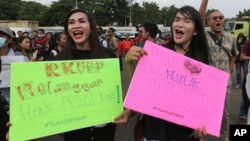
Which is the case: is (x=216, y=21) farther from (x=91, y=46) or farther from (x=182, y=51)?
(x=91, y=46)

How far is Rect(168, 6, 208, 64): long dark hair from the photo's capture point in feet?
6.96

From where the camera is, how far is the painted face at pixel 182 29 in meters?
2.09

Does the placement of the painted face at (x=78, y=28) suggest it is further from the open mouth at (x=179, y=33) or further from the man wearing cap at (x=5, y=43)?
the man wearing cap at (x=5, y=43)

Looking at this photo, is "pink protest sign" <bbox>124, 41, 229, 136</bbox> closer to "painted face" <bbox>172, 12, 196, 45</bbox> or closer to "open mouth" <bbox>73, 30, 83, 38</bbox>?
"painted face" <bbox>172, 12, 196, 45</bbox>

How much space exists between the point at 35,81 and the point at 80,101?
300 millimetres

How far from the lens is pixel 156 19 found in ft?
258

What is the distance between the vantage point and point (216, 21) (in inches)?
174

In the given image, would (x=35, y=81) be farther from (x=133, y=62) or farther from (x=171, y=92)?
(x=171, y=92)

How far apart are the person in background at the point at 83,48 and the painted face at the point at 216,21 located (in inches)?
95.9

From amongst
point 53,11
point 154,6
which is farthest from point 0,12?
point 154,6

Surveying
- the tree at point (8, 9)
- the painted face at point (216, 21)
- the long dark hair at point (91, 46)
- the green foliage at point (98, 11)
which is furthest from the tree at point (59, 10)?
the long dark hair at point (91, 46)

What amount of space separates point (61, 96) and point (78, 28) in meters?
0.49

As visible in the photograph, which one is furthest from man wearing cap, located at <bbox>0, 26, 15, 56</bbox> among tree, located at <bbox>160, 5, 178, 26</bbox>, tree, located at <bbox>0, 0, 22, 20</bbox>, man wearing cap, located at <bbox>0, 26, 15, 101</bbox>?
tree, located at <bbox>0, 0, 22, 20</bbox>

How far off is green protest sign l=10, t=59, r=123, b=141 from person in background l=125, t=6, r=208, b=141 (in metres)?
0.19
